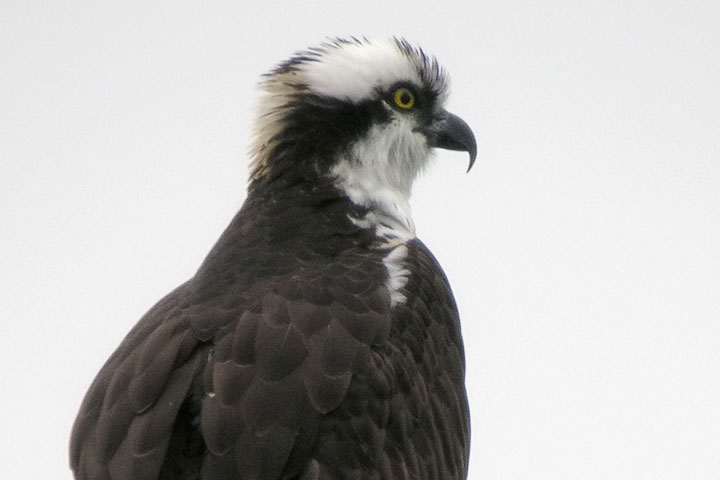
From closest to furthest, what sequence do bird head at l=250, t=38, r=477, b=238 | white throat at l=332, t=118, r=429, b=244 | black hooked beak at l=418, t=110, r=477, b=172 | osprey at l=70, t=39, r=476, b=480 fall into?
osprey at l=70, t=39, r=476, b=480
white throat at l=332, t=118, r=429, b=244
bird head at l=250, t=38, r=477, b=238
black hooked beak at l=418, t=110, r=477, b=172

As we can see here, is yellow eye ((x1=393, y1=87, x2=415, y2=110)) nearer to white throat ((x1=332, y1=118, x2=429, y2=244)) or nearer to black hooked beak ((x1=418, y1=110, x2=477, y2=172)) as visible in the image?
white throat ((x1=332, y1=118, x2=429, y2=244))

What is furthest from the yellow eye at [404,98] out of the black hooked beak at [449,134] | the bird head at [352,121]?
the black hooked beak at [449,134]

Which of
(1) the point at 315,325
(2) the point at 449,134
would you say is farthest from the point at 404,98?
(1) the point at 315,325

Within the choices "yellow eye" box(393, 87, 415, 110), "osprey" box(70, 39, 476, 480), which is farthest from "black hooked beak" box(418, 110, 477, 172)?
"yellow eye" box(393, 87, 415, 110)

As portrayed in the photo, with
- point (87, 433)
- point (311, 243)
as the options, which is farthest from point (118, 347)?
point (311, 243)

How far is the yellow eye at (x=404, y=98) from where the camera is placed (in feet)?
26.3

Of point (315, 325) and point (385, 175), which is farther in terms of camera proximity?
point (385, 175)

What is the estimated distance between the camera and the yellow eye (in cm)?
803

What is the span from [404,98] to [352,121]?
46 centimetres

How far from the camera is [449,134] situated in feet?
27.2

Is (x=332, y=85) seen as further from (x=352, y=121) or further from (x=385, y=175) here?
(x=385, y=175)

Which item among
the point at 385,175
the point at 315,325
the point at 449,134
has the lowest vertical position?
the point at 315,325

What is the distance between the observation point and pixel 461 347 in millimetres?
7340

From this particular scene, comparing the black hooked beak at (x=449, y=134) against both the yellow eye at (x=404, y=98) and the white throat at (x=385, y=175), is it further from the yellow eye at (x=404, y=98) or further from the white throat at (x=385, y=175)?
the yellow eye at (x=404, y=98)
